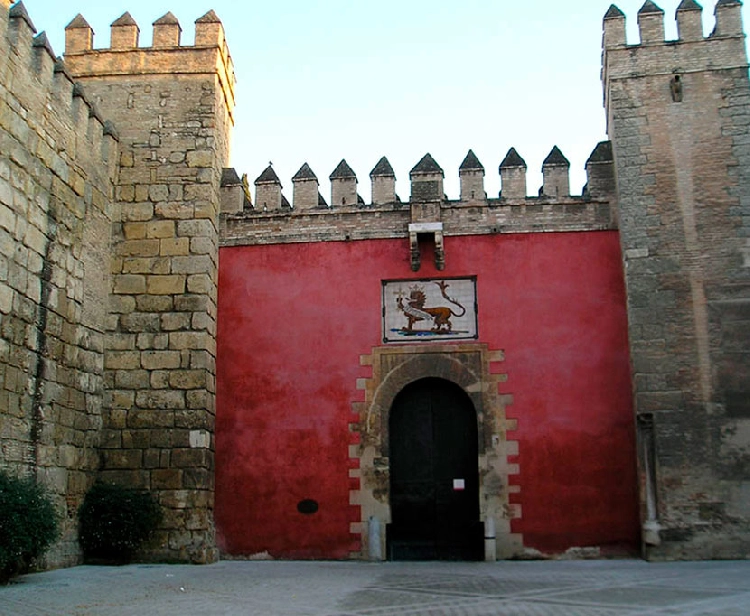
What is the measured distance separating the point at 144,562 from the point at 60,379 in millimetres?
2226

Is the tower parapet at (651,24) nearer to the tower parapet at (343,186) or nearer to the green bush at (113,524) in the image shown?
the tower parapet at (343,186)

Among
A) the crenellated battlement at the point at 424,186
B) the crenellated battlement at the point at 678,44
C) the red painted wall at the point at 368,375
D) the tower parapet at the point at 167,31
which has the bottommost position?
the red painted wall at the point at 368,375

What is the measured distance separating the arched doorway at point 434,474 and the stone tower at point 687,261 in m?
1.97

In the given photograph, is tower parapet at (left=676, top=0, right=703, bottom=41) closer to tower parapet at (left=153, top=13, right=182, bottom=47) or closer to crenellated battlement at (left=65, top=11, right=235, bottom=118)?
crenellated battlement at (left=65, top=11, right=235, bottom=118)

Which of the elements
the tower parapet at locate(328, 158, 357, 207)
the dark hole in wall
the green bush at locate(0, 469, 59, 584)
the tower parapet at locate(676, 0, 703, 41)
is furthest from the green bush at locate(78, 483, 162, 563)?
the tower parapet at locate(676, 0, 703, 41)

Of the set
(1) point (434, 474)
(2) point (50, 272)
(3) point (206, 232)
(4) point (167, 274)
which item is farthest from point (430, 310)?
(2) point (50, 272)

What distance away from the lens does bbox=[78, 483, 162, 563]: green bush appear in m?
9.52

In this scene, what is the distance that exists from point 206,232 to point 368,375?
2.61m

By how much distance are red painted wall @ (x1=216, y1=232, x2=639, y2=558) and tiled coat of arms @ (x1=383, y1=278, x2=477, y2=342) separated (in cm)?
11

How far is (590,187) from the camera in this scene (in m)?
11.0

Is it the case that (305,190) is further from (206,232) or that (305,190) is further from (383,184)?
(206,232)

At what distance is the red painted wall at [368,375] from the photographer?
33.1ft

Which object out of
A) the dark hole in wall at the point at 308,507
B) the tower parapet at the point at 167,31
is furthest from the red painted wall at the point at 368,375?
the tower parapet at the point at 167,31

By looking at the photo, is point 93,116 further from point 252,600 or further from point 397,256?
point 252,600
